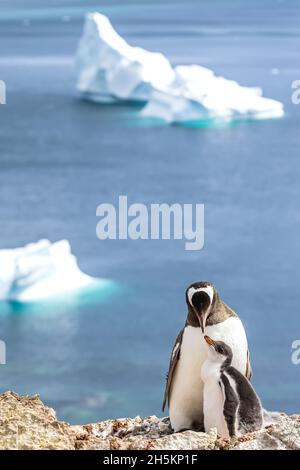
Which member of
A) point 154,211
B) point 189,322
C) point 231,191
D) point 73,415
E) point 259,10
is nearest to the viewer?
point 189,322

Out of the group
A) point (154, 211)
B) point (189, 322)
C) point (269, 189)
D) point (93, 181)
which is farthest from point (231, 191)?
point (189, 322)

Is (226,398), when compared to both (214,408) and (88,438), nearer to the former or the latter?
(214,408)

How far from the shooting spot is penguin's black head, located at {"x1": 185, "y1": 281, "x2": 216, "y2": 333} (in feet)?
7.06

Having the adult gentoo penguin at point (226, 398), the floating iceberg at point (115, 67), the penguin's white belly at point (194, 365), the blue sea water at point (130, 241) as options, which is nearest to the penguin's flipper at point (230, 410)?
the adult gentoo penguin at point (226, 398)

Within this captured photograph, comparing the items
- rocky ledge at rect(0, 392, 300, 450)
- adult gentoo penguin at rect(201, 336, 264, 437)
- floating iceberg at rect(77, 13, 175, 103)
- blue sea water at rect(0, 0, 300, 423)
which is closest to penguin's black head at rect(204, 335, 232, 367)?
adult gentoo penguin at rect(201, 336, 264, 437)

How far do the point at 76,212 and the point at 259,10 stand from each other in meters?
1.49

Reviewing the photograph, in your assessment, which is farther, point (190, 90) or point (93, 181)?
point (93, 181)

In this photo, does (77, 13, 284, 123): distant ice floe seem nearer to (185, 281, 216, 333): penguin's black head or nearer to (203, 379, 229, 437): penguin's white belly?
(185, 281, 216, 333): penguin's black head

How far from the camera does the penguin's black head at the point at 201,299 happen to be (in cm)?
215

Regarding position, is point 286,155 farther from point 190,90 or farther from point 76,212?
point 76,212

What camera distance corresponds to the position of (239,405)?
6.86ft

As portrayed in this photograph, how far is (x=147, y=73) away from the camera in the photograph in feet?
16.5

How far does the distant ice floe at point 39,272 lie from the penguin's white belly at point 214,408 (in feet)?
9.99

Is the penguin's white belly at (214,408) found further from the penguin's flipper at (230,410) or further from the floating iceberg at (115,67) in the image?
the floating iceberg at (115,67)
